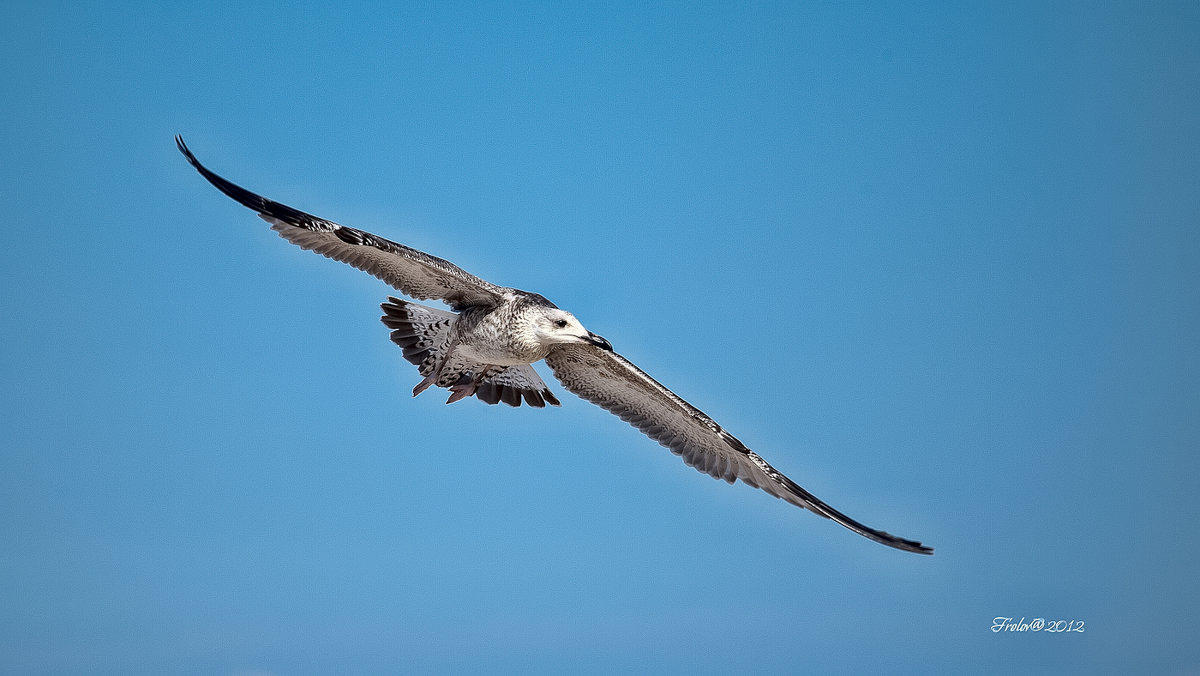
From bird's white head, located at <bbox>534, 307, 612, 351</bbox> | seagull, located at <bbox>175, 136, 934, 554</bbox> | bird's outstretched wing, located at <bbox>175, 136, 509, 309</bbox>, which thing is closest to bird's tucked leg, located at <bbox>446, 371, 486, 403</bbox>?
seagull, located at <bbox>175, 136, 934, 554</bbox>

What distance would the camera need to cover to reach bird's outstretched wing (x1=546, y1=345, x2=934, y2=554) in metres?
5.71

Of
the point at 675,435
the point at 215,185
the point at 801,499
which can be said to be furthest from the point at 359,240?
the point at 801,499

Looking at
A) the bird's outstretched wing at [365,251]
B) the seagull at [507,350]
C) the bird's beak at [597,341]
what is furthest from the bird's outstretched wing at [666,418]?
the bird's outstretched wing at [365,251]

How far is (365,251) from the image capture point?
17.5 feet

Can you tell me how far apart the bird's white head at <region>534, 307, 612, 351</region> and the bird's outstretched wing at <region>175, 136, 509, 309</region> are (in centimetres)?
33

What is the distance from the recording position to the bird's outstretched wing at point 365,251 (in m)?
5.22

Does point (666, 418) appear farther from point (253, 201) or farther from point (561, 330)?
point (253, 201)

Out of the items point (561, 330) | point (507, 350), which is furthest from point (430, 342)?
point (561, 330)

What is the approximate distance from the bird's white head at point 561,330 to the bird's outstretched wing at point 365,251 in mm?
328

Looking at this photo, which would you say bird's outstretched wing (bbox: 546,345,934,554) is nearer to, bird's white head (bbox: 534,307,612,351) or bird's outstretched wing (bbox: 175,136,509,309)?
bird's white head (bbox: 534,307,612,351)

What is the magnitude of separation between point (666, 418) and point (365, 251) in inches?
80.0

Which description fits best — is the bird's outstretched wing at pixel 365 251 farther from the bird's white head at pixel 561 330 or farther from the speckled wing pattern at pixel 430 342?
the bird's white head at pixel 561 330

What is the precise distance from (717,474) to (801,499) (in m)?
0.53

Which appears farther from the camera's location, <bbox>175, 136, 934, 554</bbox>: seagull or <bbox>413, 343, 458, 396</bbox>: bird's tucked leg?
<bbox>413, 343, 458, 396</bbox>: bird's tucked leg
